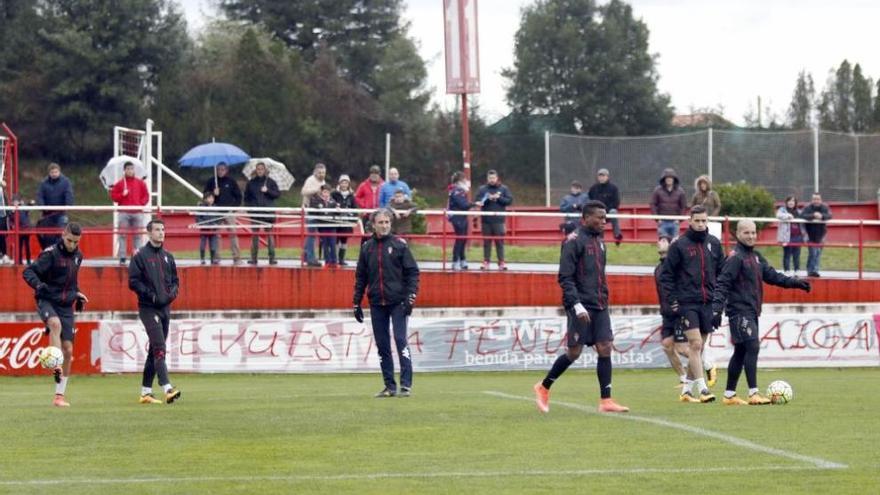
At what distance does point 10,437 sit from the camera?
12.5 metres

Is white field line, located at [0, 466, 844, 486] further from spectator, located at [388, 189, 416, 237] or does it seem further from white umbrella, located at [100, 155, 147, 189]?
white umbrella, located at [100, 155, 147, 189]

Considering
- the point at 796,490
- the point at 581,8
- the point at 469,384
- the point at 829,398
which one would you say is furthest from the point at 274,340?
the point at 581,8

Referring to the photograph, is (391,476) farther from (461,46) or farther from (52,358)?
(461,46)

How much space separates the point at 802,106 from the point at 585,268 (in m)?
53.9

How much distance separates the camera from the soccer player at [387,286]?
1645cm

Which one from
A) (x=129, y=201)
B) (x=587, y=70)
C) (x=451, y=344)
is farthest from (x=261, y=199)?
(x=587, y=70)

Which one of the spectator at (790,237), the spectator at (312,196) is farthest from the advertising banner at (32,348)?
the spectator at (790,237)

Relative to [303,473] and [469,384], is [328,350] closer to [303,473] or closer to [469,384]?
[469,384]

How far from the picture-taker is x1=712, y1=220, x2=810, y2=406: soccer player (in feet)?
49.2

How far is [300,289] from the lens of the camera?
2645 cm

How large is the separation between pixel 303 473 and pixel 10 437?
3534mm

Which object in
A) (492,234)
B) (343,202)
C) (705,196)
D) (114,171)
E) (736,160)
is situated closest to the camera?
(705,196)

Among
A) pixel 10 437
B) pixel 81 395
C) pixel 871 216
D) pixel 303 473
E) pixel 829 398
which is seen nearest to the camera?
Result: pixel 303 473

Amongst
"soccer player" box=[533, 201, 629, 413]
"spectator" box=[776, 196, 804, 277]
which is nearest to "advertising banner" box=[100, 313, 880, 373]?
"spectator" box=[776, 196, 804, 277]
